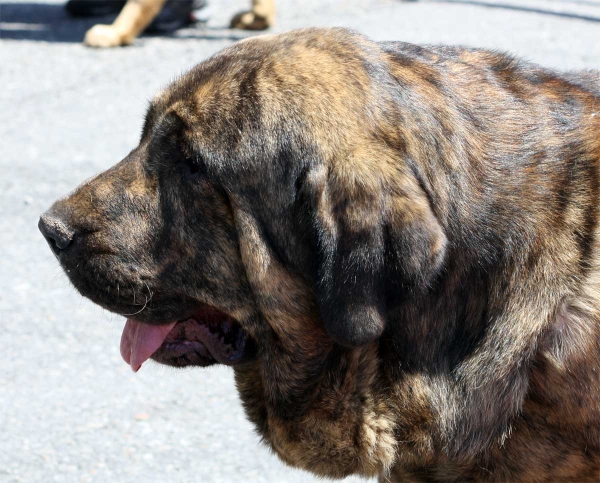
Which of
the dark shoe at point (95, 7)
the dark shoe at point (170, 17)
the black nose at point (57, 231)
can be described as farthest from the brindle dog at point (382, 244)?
the dark shoe at point (95, 7)

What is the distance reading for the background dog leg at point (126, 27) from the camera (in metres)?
8.57

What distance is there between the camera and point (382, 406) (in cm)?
270

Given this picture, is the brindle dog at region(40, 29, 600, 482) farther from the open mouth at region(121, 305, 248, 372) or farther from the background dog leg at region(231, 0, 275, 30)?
the background dog leg at region(231, 0, 275, 30)

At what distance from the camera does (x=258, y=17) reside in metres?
9.14

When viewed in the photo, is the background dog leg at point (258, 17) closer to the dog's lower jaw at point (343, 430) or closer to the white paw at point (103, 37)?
the white paw at point (103, 37)

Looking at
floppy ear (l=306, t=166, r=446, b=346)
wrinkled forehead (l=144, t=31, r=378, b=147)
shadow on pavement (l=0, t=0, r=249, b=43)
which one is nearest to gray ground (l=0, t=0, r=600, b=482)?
shadow on pavement (l=0, t=0, r=249, b=43)

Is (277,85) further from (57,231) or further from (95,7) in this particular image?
(95,7)

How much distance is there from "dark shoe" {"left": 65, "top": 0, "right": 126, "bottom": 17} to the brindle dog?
731 centimetres

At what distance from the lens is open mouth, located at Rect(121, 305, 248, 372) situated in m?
2.90

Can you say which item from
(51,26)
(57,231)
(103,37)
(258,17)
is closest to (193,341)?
(57,231)

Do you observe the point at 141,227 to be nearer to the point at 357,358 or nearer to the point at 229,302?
the point at 229,302

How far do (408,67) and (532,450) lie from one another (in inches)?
45.8

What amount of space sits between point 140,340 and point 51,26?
732cm

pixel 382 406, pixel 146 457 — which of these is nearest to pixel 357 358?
pixel 382 406
